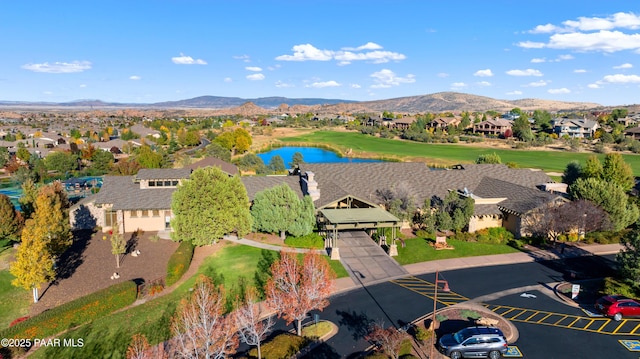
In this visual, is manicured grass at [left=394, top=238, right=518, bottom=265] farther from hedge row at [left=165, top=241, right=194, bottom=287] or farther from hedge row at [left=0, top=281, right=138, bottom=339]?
hedge row at [left=0, top=281, right=138, bottom=339]

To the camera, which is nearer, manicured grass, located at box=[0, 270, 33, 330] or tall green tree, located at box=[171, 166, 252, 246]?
manicured grass, located at box=[0, 270, 33, 330]

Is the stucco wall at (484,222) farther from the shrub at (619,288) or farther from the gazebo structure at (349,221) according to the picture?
the shrub at (619,288)

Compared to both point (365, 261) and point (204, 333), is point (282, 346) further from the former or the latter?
point (365, 261)

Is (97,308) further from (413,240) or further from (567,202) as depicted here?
(567,202)

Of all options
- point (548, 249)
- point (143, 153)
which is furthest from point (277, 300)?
point (143, 153)

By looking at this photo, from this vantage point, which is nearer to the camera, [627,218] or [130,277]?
[130,277]

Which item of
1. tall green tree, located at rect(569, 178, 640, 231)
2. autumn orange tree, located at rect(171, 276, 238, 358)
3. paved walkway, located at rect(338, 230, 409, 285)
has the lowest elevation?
paved walkway, located at rect(338, 230, 409, 285)

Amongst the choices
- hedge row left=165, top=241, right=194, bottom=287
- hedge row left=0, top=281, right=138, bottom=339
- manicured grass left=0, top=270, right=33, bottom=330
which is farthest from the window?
hedge row left=0, top=281, right=138, bottom=339

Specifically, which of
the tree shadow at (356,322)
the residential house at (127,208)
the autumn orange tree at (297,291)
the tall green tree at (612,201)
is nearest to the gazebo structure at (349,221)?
the tree shadow at (356,322)
